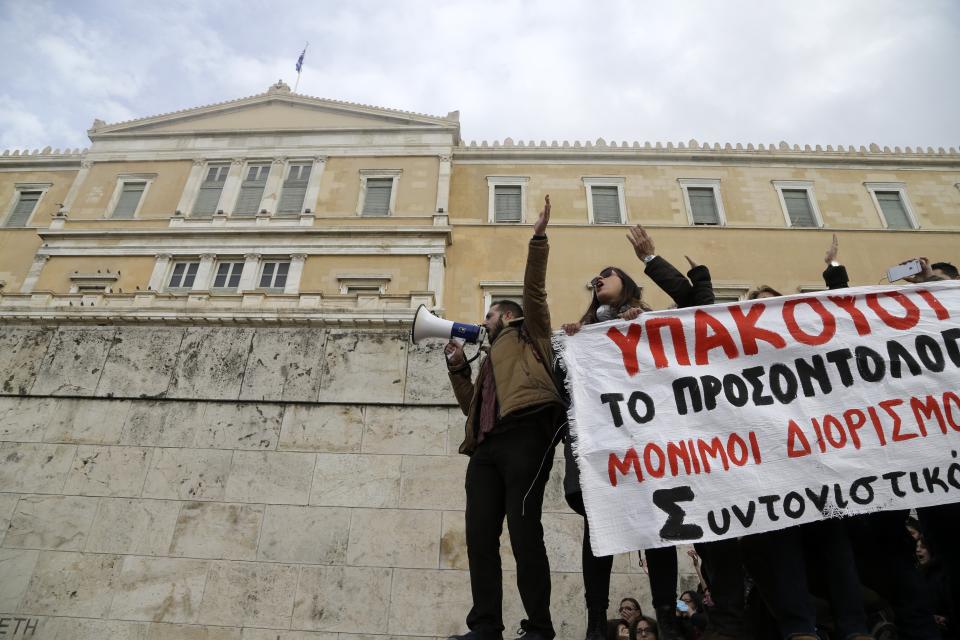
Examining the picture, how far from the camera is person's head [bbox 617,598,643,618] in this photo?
4.70 meters

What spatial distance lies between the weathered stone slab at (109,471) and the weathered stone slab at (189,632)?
1.17m

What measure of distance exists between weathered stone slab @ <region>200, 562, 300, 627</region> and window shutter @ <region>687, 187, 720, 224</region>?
23.3m

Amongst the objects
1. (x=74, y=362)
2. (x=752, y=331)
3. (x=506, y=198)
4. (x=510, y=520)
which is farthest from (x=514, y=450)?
(x=506, y=198)

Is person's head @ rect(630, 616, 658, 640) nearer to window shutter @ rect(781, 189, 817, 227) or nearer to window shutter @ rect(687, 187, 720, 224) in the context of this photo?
window shutter @ rect(687, 187, 720, 224)

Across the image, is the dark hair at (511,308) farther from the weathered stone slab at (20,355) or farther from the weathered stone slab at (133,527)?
the weathered stone slab at (20,355)

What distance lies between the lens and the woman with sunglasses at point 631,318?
3.39 m

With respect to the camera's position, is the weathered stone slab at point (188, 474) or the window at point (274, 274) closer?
the weathered stone slab at point (188, 474)

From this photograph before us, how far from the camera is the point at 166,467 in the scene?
541 cm

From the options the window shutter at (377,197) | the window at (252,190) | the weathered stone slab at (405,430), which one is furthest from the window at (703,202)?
the weathered stone slab at (405,430)

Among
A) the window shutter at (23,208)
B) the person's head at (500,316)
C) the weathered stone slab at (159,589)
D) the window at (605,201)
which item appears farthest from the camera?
the window shutter at (23,208)

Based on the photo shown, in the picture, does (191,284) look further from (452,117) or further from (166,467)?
(166,467)

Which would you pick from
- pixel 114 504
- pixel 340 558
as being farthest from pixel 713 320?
pixel 114 504

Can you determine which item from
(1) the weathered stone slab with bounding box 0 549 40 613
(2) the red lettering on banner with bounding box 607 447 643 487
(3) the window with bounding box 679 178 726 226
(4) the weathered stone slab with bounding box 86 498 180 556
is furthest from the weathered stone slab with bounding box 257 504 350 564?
(3) the window with bounding box 679 178 726 226

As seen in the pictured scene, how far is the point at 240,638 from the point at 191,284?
71.7ft
